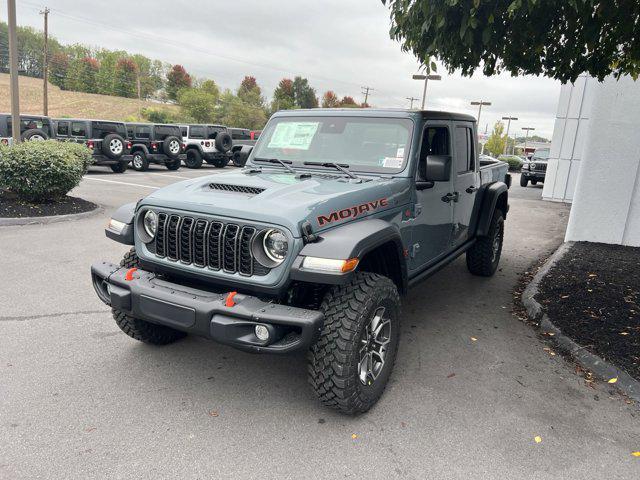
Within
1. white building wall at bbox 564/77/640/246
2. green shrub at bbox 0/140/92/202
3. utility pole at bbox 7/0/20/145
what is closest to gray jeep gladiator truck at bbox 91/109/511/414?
white building wall at bbox 564/77/640/246

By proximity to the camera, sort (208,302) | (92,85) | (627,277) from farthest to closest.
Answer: (92,85) < (627,277) < (208,302)

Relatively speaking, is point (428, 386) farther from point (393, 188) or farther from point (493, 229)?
point (493, 229)

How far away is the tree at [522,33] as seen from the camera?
351cm

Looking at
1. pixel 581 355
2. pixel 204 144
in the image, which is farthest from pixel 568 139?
pixel 204 144

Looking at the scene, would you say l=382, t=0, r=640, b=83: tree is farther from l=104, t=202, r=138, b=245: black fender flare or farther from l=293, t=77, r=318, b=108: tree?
l=293, t=77, r=318, b=108: tree

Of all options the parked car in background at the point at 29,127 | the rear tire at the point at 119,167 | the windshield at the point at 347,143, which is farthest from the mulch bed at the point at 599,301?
the parked car in background at the point at 29,127

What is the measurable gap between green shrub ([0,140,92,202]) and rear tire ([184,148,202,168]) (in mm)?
11993

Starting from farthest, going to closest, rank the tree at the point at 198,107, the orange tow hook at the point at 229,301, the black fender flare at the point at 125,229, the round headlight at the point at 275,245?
the tree at the point at 198,107
the black fender flare at the point at 125,229
the round headlight at the point at 275,245
the orange tow hook at the point at 229,301

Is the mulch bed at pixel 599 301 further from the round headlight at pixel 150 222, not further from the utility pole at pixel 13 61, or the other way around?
the utility pole at pixel 13 61

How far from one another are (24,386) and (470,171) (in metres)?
4.49

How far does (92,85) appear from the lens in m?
90.2

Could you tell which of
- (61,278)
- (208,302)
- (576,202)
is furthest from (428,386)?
(576,202)

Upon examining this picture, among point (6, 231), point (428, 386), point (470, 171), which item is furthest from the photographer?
point (6, 231)

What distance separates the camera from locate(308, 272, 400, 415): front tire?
2818mm
